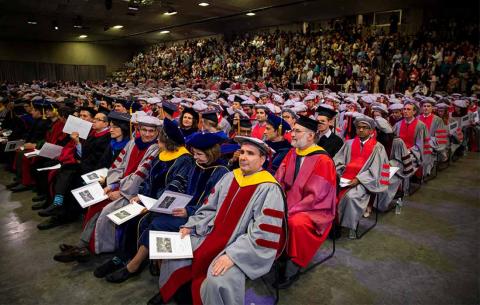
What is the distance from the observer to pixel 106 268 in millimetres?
3244

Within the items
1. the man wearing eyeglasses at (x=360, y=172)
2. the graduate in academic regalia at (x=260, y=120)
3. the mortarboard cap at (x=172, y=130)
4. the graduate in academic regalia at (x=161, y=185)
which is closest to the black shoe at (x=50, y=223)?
the graduate in academic regalia at (x=161, y=185)

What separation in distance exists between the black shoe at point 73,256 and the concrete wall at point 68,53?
34.1m

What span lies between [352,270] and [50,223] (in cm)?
378

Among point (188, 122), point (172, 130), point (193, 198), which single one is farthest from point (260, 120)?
point (193, 198)

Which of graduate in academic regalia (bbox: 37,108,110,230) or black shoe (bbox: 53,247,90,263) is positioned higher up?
graduate in academic regalia (bbox: 37,108,110,230)

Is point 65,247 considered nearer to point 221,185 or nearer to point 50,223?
point 50,223

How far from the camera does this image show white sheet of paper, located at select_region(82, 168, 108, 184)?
403 cm

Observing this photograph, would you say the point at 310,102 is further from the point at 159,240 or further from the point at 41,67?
the point at 41,67

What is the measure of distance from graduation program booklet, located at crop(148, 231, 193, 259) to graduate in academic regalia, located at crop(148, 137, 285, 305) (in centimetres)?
9

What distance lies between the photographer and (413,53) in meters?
15.2

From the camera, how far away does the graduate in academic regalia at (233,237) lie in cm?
232

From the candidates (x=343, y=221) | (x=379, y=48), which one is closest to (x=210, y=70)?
(x=379, y=48)

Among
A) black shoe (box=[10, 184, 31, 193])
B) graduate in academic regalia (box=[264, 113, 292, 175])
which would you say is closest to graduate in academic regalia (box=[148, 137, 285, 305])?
graduate in academic regalia (box=[264, 113, 292, 175])

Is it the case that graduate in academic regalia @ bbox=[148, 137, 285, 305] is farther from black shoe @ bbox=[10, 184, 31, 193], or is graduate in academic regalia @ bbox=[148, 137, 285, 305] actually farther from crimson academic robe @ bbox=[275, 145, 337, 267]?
black shoe @ bbox=[10, 184, 31, 193]
